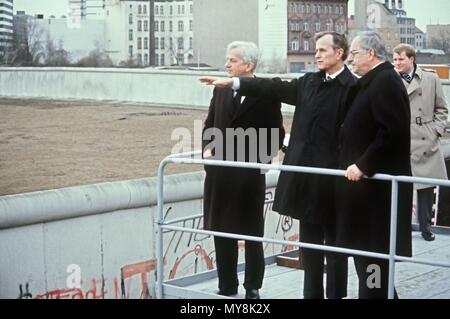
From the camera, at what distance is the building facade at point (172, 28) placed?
4154 inches

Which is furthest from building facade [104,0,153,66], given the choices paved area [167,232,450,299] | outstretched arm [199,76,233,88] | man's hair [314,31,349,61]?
man's hair [314,31,349,61]

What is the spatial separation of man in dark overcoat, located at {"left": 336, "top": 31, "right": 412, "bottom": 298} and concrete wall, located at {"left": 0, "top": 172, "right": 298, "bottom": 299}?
10.2 feet

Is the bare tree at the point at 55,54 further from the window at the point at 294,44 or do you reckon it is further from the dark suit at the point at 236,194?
the dark suit at the point at 236,194

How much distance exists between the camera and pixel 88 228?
870 centimetres

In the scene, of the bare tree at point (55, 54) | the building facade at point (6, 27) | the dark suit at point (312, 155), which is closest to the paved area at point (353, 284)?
the dark suit at point (312, 155)

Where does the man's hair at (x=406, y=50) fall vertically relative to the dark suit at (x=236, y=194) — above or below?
above

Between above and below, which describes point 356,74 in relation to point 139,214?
above

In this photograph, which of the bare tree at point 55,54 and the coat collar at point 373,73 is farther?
the bare tree at point 55,54

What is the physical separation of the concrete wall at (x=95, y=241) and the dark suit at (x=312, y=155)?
106 inches

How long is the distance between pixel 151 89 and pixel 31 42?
5024 cm

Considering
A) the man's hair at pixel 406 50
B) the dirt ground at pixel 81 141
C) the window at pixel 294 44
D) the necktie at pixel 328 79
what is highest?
the man's hair at pixel 406 50

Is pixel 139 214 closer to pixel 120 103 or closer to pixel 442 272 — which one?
Answer: pixel 442 272
